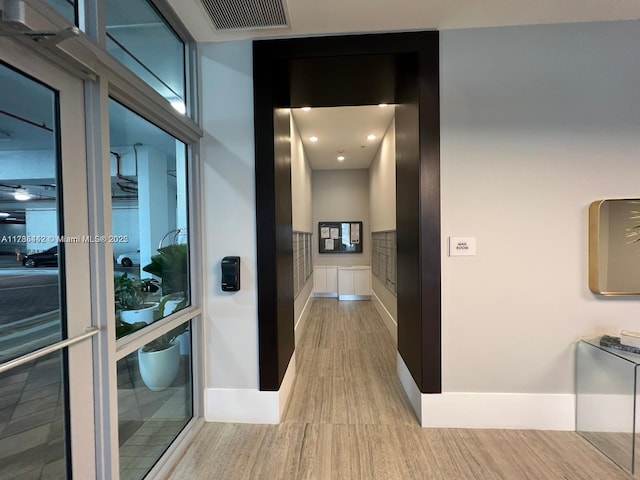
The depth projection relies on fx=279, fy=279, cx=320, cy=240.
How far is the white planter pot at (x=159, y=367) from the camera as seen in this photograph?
62.7 inches

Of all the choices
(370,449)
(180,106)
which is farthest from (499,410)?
(180,106)

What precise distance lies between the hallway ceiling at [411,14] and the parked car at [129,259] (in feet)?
4.99

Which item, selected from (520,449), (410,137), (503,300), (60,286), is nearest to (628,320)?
(503,300)

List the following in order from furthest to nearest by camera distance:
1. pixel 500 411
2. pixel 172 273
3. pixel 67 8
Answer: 1. pixel 500 411
2. pixel 172 273
3. pixel 67 8

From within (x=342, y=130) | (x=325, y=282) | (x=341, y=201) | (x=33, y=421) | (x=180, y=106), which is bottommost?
(x=325, y=282)

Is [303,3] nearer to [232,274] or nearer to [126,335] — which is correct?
[232,274]

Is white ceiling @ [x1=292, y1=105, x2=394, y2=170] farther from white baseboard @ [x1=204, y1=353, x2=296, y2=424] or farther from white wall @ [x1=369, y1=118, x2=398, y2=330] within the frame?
white baseboard @ [x1=204, y1=353, x2=296, y2=424]

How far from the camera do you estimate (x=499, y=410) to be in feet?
6.38

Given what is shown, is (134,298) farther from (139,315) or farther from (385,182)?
(385,182)

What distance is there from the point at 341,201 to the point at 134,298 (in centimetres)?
534

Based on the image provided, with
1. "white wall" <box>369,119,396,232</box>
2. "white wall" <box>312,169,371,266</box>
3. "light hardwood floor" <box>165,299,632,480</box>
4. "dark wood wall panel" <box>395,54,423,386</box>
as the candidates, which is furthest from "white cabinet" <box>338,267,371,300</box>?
"light hardwood floor" <box>165,299,632,480</box>

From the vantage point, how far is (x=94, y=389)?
3.92ft

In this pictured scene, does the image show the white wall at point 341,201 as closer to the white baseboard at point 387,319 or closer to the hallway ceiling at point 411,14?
the white baseboard at point 387,319

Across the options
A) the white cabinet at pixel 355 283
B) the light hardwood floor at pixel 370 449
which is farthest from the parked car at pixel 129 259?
the white cabinet at pixel 355 283
